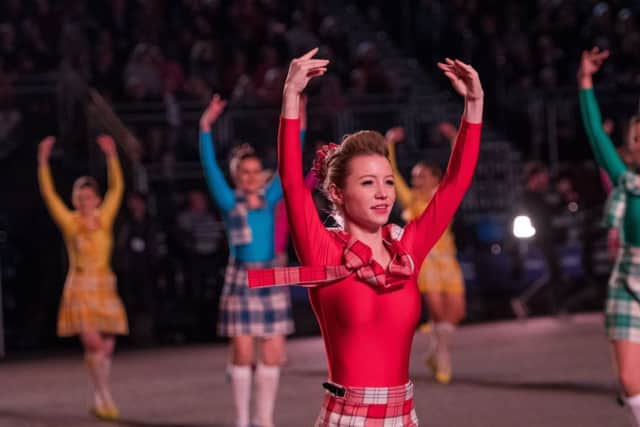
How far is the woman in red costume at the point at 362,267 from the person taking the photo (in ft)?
11.2

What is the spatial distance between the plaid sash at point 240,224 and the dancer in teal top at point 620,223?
86.5 inches

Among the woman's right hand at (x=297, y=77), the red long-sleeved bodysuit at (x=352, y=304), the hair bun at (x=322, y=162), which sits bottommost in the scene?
the red long-sleeved bodysuit at (x=352, y=304)

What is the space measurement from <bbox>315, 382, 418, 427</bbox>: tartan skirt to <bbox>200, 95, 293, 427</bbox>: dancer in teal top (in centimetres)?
328

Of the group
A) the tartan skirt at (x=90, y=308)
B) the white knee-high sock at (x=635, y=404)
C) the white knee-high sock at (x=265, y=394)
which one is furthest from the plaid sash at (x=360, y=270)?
the tartan skirt at (x=90, y=308)

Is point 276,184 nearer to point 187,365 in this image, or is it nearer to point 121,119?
point 187,365

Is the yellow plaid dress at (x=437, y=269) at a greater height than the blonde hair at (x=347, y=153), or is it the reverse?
the blonde hair at (x=347, y=153)

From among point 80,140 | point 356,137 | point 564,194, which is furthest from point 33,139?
point 356,137

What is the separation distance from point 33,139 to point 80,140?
0.58 m

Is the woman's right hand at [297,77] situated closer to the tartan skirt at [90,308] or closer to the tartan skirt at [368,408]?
the tartan skirt at [368,408]

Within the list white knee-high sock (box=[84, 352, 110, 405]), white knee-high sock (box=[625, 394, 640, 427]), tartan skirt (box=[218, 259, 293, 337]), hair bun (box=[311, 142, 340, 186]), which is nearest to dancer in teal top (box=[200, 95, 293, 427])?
tartan skirt (box=[218, 259, 293, 337])

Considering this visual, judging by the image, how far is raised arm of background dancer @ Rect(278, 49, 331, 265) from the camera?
3.38m

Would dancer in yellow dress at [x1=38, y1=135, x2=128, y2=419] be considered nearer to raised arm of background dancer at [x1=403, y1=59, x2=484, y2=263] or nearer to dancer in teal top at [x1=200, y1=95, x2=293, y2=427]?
dancer in teal top at [x1=200, y1=95, x2=293, y2=427]

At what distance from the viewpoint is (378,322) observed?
137 inches

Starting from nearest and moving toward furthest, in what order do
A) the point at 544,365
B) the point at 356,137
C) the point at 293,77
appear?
the point at 293,77
the point at 356,137
the point at 544,365
